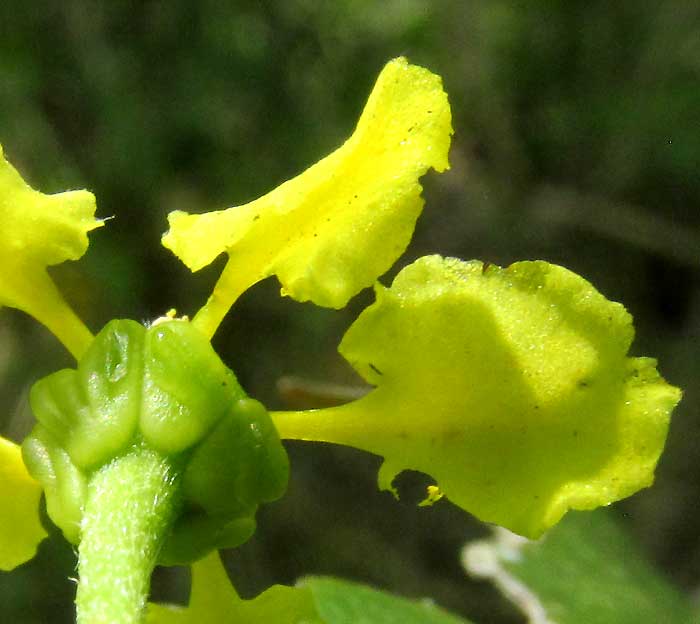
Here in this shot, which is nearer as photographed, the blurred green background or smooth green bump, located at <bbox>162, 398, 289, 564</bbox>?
smooth green bump, located at <bbox>162, 398, 289, 564</bbox>

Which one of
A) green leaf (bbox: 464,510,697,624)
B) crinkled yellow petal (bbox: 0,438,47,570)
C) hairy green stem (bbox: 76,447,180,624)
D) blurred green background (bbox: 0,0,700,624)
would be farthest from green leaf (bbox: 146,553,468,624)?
blurred green background (bbox: 0,0,700,624)

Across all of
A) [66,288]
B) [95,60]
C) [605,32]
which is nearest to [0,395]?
[66,288]

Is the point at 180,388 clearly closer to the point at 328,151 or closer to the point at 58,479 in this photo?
the point at 58,479

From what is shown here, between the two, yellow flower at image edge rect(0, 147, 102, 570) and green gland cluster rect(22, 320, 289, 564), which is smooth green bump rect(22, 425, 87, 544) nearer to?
green gland cluster rect(22, 320, 289, 564)

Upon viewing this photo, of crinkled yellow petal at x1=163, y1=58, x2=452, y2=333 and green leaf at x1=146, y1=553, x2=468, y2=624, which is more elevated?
crinkled yellow petal at x1=163, y1=58, x2=452, y2=333

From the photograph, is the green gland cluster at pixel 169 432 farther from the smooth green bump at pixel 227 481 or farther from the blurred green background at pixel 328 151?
the blurred green background at pixel 328 151

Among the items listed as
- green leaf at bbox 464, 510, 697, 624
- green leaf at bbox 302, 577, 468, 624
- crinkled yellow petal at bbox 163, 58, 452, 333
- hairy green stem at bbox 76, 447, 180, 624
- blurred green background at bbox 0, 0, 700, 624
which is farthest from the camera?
blurred green background at bbox 0, 0, 700, 624

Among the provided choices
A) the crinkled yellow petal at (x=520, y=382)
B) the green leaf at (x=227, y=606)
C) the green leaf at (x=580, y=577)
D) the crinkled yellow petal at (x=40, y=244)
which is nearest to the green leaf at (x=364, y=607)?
the green leaf at (x=580, y=577)

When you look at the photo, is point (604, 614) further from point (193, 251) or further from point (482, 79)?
point (482, 79)

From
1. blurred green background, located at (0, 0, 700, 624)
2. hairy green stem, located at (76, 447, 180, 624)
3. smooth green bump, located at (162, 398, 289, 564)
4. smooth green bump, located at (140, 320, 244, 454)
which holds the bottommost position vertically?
hairy green stem, located at (76, 447, 180, 624)
